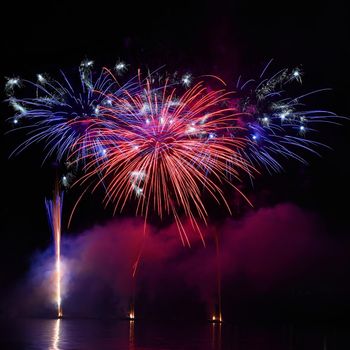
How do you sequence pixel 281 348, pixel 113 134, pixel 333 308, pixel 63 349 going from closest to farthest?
pixel 63 349 → pixel 281 348 → pixel 113 134 → pixel 333 308

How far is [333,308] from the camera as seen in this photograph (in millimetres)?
29609

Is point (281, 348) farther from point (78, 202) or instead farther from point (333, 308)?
point (78, 202)

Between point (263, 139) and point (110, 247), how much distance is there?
14776 millimetres

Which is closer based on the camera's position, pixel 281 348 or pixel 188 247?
pixel 281 348

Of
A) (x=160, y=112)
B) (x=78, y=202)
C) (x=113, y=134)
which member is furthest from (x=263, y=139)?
(x=78, y=202)

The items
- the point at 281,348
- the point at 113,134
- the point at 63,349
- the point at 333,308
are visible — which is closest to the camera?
the point at 63,349

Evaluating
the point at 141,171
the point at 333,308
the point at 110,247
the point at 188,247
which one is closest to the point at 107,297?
the point at 110,247

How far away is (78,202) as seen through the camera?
3080 centimetres

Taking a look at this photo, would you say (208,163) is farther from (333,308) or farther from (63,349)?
(333,308)

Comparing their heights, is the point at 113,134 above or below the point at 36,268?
above

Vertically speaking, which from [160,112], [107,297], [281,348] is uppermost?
[160,112]

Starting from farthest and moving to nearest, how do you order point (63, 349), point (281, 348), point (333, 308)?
1. point (333, 308)
2. point (281, 348)
3. point (63, 349)

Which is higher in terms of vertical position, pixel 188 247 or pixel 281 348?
pixel 188 247

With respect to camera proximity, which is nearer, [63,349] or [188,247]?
[63,349]
